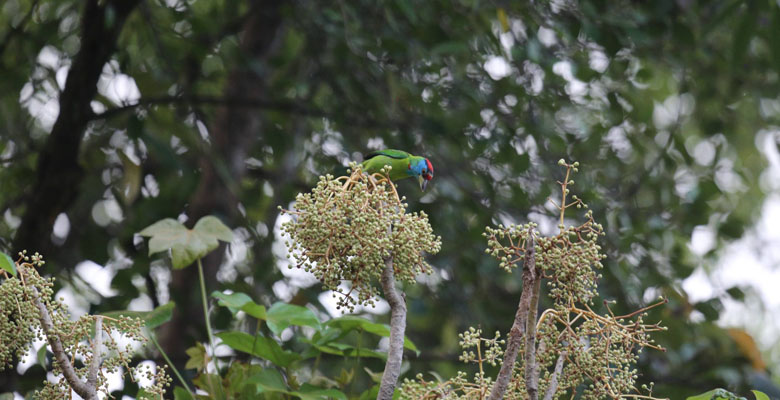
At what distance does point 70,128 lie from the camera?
2.42 metres

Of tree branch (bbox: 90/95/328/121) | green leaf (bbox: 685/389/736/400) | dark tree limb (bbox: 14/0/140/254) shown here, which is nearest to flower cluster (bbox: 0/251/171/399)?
green leaf (bbox: 685/389/736/400)

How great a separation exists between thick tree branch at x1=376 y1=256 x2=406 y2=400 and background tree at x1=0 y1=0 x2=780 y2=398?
1.72 metres

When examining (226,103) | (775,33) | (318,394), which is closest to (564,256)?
(318,394)

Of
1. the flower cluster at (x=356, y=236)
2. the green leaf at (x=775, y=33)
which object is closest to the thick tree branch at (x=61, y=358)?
the flower cluster at (x=356, y=236)

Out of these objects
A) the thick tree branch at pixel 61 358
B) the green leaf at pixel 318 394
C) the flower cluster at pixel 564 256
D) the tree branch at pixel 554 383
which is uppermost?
the flower cluster at pixel 564 256

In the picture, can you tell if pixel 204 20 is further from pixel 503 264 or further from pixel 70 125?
pixel 503 264

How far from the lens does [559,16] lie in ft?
10.4

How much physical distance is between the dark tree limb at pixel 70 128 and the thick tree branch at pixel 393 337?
1719 millimetres

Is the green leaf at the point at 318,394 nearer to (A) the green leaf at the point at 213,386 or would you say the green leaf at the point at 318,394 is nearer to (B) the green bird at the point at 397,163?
(A) the green leaf at the point at 213,386

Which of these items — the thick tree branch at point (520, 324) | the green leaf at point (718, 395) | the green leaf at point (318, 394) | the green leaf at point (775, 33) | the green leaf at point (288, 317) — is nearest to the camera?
the thick tree branch at point (520, 324)

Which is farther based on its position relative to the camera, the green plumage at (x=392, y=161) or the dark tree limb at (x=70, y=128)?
the dark tree limb at (x=70, y=128)

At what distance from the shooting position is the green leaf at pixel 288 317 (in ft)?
5.06

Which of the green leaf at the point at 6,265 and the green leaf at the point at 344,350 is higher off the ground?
the green leaf at the point at 6,265

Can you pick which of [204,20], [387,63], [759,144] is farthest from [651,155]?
[204,20]
